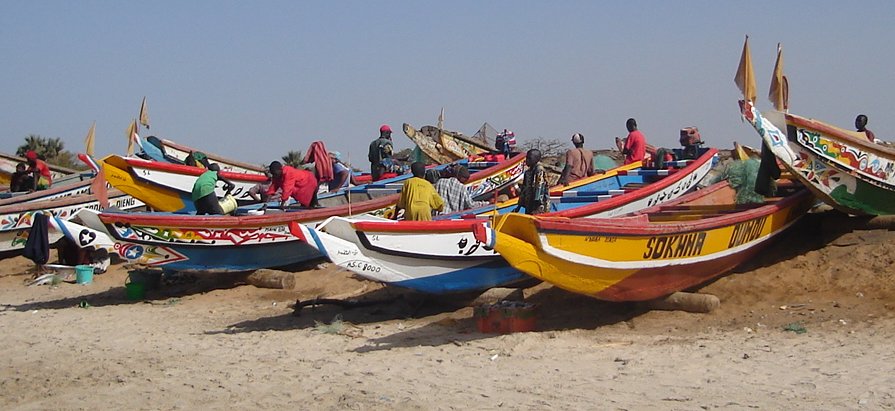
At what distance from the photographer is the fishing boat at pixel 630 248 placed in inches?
317

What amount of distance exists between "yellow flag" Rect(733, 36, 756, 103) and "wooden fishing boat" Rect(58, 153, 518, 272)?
5.12 meters

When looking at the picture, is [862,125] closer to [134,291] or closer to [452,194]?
[452,194]

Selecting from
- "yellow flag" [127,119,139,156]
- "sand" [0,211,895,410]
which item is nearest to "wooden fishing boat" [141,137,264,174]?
"yellow flag" [127,119,139,156]

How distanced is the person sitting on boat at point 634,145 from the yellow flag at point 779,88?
5653 mm

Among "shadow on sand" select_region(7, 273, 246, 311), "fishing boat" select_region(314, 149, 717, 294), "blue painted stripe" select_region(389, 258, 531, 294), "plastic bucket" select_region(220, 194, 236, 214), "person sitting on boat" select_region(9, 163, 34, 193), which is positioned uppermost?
"person sitting on boat" select_region(9, 163, 34, 193)

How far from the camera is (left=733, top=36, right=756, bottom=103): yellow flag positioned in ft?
31.0

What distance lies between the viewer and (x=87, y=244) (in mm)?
11867

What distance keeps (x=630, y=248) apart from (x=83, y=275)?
9040 mm

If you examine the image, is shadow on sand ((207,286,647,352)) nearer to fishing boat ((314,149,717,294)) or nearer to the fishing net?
fishing boat ((314,149,717,294))

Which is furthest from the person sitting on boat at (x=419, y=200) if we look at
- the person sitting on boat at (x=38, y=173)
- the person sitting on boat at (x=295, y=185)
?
the person sitting on boat at (x=38, y=173)

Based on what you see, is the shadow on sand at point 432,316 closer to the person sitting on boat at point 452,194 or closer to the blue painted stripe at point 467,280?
the blue painted stripe at point 467,280

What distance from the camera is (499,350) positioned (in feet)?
27.1

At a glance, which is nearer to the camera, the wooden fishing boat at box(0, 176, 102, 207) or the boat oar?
the boat oar

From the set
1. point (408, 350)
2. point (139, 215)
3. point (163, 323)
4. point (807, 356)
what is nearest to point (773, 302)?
point (807, 356)
